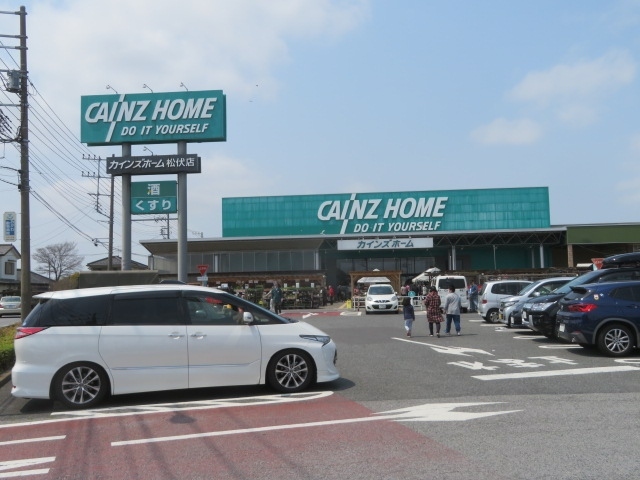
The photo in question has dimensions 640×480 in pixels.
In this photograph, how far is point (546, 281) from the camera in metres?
19.9

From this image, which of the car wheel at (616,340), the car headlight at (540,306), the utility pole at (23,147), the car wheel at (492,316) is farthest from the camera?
the car wheel at (492,316)

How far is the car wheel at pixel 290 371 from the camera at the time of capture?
955cm

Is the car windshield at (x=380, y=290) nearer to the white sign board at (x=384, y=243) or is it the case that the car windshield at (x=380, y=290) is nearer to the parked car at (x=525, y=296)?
the parked car at (x=525, y=296)

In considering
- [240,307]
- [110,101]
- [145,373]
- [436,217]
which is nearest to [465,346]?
[240,307]

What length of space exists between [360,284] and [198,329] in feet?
108

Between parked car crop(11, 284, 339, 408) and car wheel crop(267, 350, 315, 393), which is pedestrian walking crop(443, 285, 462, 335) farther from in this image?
car wheel crop(267, 350, 315, 393)

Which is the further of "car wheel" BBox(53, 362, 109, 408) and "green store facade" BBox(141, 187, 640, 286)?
"green store facade" BBox(141, 187, 640, 286)

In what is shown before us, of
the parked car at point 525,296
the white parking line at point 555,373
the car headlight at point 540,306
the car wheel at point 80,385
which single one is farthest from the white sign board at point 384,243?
the car wheel at point 80,385

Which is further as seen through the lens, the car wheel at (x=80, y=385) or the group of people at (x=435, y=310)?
the group of people at (x=435, y=310)

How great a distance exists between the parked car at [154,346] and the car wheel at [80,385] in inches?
0.5

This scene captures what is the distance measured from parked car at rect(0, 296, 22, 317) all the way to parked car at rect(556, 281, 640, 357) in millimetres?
39526

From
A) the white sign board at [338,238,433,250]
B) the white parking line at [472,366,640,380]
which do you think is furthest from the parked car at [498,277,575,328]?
the white sign board at [338,238,433,250]

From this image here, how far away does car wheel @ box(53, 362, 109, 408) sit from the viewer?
896 centimetres

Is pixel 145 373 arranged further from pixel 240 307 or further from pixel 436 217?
pixel 436 217
